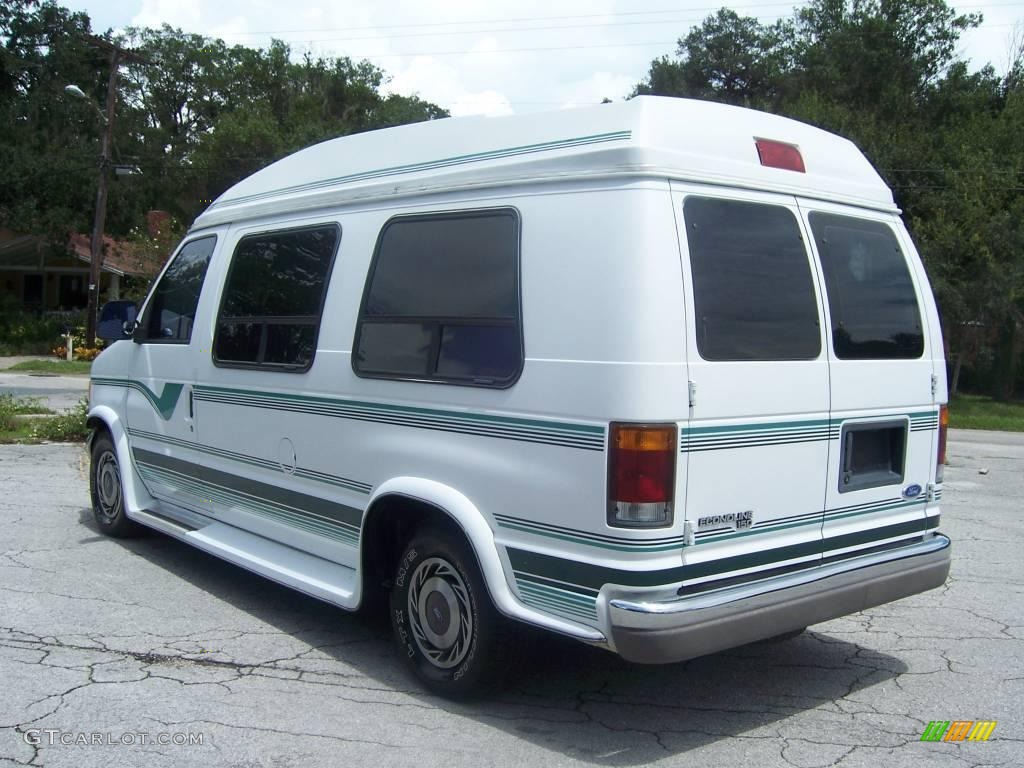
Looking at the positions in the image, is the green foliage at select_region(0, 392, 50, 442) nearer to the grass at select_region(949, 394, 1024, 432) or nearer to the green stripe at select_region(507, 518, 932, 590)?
the green stripe at select_region(507, 518, 932, 590)

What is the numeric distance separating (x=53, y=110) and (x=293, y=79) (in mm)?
17084

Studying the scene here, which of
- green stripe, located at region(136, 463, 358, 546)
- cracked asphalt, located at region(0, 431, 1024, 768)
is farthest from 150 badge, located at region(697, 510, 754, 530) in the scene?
green stripe, located at region(136, 463, 358, 546)

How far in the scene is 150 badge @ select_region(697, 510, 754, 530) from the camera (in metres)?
4.07

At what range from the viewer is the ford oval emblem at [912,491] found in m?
4.95

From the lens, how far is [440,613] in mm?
4723

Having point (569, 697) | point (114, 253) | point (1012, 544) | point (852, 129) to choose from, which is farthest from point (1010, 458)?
point (114, 253)

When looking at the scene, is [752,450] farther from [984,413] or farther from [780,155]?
[984,413]

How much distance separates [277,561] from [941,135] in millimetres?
28418

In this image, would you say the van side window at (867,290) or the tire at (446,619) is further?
the van side window at (867,290)

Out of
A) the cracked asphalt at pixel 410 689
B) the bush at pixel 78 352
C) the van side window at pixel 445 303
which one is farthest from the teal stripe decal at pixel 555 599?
the bush at pixel 78 352

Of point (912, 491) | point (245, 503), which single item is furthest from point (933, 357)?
point (245, 503)

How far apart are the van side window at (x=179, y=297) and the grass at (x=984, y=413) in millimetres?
18359

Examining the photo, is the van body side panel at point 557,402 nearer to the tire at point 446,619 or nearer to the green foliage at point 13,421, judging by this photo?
the tire at point 446,619

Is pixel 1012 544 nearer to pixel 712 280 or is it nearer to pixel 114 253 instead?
pixel 712 280
